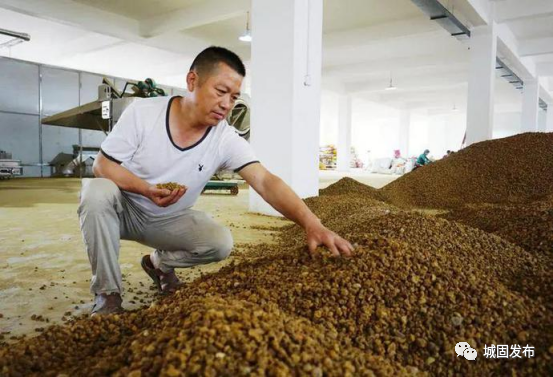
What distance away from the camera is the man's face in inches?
62.3

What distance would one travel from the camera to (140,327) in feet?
4.00

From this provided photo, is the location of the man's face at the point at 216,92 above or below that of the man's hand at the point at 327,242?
above

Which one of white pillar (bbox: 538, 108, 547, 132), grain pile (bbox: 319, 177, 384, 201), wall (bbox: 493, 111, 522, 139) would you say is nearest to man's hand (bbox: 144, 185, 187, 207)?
grain pile (bbox: 319, 177, 384, 201)

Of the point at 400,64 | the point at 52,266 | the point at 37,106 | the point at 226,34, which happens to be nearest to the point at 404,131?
the point at 400,64

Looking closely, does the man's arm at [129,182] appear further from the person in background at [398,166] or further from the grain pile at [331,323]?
the person in background at [398,166]

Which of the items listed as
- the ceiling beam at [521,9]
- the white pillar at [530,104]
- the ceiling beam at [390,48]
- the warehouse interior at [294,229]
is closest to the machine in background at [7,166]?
the warehouse interior at [294,229]

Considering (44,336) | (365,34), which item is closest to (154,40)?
(365,34)

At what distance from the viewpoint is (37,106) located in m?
10.1

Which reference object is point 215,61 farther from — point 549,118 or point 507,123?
point 507,123

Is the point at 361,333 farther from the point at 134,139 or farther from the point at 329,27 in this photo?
the point at 329,27

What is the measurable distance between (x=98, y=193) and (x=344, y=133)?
15992mm

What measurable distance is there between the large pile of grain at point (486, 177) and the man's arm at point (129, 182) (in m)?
3.72

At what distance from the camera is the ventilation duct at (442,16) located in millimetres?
6393

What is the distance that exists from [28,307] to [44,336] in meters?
0.55
